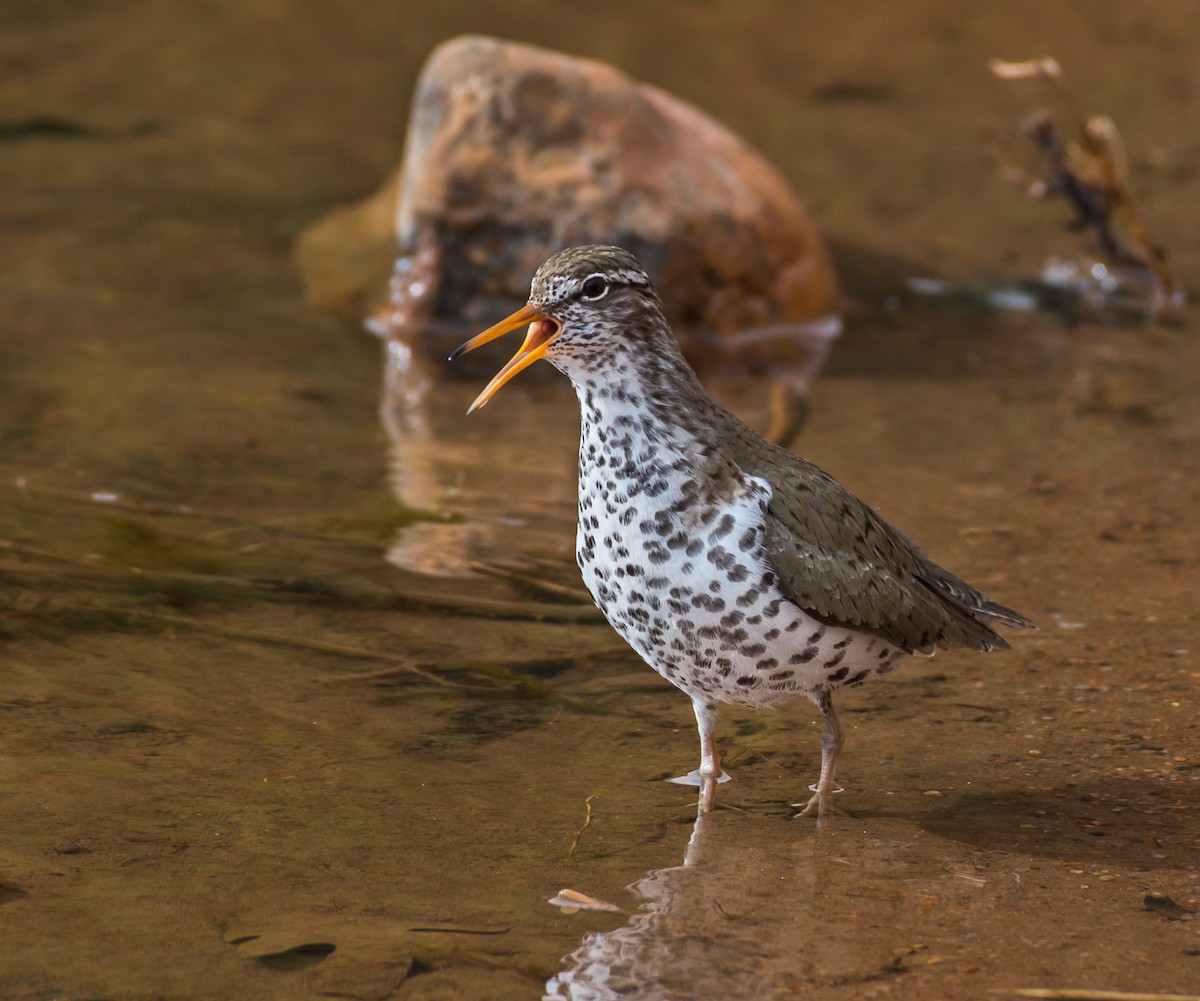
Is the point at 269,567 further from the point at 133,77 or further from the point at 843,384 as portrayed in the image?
the point at 133,77

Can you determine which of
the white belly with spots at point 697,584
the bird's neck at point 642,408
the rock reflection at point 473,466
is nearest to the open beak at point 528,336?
the bird's neck at point 642,408

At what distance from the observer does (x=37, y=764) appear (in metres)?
5.59

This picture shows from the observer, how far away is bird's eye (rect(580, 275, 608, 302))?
209 inches

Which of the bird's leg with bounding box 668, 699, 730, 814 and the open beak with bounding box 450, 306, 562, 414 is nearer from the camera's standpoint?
the open beak with bounding box 450, 306, 562, 414

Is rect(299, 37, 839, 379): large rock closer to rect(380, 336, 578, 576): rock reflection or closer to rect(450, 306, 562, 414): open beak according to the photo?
rect(380, 336, 578, 576): rock reflection

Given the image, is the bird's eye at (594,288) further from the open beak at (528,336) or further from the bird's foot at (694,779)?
the bird's foot at (694,779)

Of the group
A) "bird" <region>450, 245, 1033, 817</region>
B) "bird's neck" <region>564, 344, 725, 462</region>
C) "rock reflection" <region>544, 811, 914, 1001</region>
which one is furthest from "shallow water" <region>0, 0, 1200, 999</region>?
"bird's neck" <region>564, 344, 725, 462</region>

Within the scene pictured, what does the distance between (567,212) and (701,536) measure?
639 centimetres

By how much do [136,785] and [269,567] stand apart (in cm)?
190

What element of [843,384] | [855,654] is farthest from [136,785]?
[843,384]

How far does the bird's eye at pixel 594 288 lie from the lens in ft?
17.4

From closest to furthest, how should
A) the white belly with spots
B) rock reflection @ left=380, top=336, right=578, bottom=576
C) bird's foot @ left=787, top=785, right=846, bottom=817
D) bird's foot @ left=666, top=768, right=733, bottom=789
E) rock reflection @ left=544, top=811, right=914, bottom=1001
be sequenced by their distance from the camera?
rock reflection @ left=544, top=811, right=914, bottom=1001
the white belly with spots
bird's foot @ left=787, top=785, right=846, bottom=817
bird's foot @ left=666, top=768, right=733, bottom=789
rock reflection @ left=380, top=336, right=578, bottom=576

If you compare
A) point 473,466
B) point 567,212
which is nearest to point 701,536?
point 473,466

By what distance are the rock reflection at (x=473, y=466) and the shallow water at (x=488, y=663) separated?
0.03 meters
